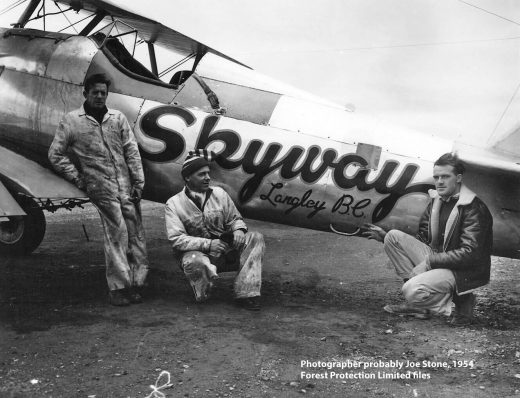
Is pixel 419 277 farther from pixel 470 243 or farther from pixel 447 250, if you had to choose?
pixel 470 243

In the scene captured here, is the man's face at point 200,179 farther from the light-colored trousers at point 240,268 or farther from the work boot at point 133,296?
the work boot at point 133,296

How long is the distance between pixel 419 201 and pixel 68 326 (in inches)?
121

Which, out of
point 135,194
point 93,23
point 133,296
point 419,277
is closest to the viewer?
point 419,277

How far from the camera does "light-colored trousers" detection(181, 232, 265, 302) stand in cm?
454

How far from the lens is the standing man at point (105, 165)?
462 centimetres

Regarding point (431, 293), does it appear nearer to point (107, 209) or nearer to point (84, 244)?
point (107, 209)

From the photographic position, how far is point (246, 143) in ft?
15.8

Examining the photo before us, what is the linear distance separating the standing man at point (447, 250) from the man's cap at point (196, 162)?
68.8 inches

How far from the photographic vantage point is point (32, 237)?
6641mm

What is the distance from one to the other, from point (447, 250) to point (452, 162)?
73cm

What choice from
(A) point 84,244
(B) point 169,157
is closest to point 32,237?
(A) point 84,244

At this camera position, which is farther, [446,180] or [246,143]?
Result: [246,143]

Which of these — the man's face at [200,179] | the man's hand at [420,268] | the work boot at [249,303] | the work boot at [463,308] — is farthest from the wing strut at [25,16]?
the work boot at [463,308]

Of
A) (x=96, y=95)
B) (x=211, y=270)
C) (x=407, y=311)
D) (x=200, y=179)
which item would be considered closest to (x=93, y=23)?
(x=96, y=95)
